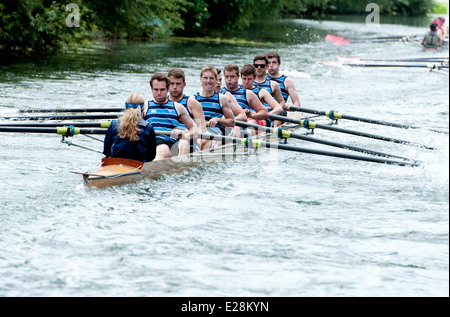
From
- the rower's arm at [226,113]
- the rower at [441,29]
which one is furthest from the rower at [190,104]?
the rower at [441,29]

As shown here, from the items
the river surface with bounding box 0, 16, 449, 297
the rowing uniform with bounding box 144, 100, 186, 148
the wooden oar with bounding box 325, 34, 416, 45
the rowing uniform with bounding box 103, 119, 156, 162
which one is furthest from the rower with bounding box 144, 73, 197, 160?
the wooden oar with bounding box 325, 34, 416, 45

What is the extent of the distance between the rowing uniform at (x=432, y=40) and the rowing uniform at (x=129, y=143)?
22112mm

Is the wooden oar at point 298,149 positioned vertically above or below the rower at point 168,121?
below

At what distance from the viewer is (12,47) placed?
1967cm

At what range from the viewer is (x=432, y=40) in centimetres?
2694

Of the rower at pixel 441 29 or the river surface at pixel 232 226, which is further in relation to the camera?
the rower at pixel 441 29

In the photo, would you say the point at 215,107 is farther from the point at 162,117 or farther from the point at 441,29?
the point at 441,29

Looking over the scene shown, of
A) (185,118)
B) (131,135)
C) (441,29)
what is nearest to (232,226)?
(131,135)

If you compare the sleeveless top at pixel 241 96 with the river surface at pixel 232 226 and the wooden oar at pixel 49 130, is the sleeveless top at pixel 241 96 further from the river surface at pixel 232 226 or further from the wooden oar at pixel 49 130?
the wooden oar at pixel 49 130

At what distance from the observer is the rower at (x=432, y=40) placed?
2667cm

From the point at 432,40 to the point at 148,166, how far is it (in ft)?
73.3

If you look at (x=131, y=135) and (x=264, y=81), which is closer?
(x=131, y=135)

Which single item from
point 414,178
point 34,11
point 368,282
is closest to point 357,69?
point 34,11

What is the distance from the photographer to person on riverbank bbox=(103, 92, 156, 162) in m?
7.02
